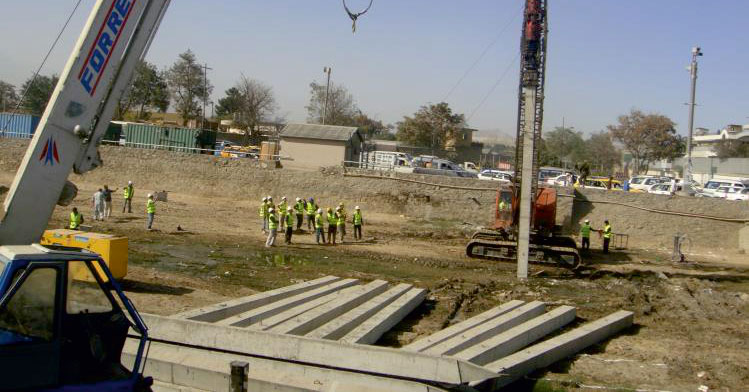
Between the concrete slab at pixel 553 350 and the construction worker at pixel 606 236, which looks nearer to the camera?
the concrete slab at pixel 553 350

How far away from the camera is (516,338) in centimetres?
1070

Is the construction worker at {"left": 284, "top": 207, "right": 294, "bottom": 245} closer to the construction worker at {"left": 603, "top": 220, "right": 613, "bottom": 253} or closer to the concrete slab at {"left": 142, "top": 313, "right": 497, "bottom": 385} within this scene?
the construction worker at {"left": 603, "top": 220, "right": 613, "bottom": 253}

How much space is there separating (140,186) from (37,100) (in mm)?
32265

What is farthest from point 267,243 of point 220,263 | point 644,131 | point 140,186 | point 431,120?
point 644,131

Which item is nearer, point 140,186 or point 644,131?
point 140,186

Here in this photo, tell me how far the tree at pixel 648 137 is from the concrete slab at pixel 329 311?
52.8m

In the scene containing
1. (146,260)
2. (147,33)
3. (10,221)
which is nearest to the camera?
(10,221)

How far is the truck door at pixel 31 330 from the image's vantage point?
15.4ft

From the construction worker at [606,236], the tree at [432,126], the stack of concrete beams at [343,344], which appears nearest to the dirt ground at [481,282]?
the construction worker at [606,236]

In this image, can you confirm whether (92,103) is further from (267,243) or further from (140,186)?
(140,186)

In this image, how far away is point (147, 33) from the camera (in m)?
7.86

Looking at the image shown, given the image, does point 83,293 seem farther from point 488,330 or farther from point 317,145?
point 317,145

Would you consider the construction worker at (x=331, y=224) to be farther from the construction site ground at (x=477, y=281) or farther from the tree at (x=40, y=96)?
the tree at (x=40, y=96)

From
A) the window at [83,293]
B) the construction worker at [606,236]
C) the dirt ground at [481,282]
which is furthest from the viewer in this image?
the construction worker at [606,236]
